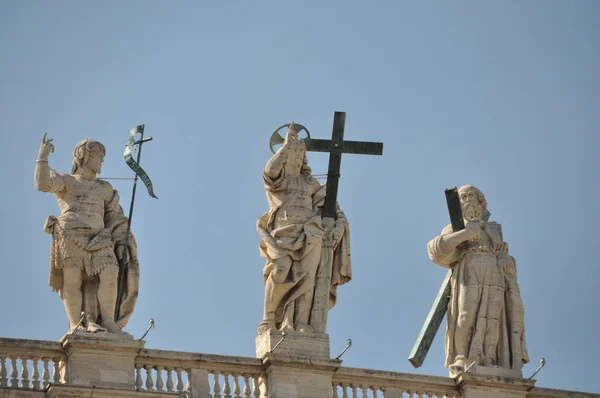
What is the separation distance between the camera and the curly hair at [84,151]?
32375 mm

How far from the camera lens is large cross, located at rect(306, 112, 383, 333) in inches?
1282

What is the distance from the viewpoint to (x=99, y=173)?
32.5 m

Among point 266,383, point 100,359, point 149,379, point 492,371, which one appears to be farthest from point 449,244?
point 100,359

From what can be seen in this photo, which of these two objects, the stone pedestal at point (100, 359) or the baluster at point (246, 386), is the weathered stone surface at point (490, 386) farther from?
the stone pedestal at point (100, 359)

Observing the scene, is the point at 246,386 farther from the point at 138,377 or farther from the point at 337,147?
the point at 337,147

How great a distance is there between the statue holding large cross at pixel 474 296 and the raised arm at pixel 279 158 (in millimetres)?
2585

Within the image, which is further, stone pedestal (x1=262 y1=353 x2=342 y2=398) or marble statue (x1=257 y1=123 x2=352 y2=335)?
marble statue (x1=257 y1=123 x2=352 y2=335)

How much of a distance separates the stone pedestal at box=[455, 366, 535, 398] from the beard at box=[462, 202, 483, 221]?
2432mm

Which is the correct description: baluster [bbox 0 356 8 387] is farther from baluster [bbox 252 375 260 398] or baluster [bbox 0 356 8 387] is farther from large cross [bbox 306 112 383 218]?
large cross [bbox 306 112 383 218]

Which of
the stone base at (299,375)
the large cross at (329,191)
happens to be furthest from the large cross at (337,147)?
the stone base at (299,375)

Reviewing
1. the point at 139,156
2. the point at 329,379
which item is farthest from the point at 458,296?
the point at 139,156

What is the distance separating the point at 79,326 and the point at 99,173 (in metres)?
2.60

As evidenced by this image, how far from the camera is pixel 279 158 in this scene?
33.2 meters

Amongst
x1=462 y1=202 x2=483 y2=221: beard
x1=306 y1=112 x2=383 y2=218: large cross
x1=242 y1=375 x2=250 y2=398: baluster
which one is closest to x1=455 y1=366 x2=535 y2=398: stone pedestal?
x1=462 y1=202 x2=483 y2=221: beard
